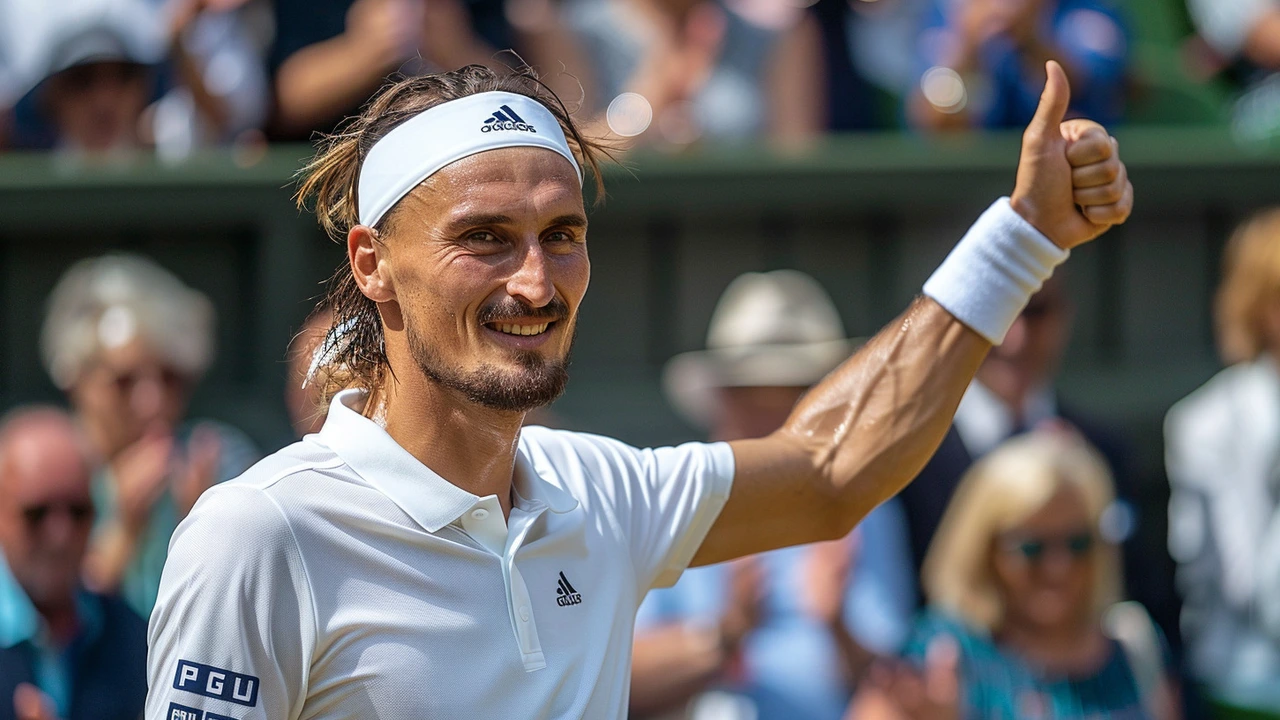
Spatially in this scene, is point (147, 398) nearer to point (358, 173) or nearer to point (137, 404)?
point (137, 404)

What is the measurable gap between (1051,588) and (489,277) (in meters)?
2.95

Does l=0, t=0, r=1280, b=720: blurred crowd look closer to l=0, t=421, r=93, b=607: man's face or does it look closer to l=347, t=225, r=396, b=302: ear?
l=0, t=421, r=93, b=607: man's face

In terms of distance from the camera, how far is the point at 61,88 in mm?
5305

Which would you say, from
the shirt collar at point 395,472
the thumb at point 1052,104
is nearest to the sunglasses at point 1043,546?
the thumb at point 1052,104

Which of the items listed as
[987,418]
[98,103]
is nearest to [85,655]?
[98,103]

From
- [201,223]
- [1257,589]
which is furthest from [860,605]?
[201,223]

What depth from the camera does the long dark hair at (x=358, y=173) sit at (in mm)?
2225

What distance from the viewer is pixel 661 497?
243 cm

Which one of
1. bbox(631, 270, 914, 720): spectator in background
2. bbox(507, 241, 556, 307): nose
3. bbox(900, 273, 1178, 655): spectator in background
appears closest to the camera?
bbox(507, 241, 556, 307): nose

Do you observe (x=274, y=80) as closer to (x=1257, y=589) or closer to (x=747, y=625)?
(x=747, y=625)

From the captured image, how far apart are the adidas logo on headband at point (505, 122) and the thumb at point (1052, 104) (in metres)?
0.75

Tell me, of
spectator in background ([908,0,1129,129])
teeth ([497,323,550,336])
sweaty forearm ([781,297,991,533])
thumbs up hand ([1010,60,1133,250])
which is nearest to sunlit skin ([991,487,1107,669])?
spectator in background ([908,0,1129,129])

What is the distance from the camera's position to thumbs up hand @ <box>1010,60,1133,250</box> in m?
2.38

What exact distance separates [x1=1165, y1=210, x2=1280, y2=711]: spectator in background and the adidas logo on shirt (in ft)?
11.3
